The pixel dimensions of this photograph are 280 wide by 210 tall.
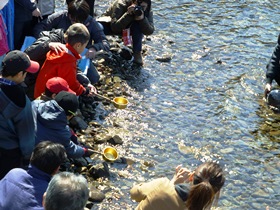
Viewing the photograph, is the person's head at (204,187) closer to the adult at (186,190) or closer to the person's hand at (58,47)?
the adult at (186,190)

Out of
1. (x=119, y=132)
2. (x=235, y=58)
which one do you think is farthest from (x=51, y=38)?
(x=235, y=58)

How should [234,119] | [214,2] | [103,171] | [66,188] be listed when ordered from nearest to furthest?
[66,188]
[103,171]
[234,119]
[214,2]

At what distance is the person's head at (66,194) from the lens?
385cm

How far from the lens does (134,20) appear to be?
398 inches

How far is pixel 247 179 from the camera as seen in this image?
7496mm

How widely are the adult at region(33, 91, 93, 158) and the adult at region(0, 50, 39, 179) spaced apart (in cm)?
41

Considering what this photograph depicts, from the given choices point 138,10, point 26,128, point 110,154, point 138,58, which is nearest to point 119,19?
point 138,10

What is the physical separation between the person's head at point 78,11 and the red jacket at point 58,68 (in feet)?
3.88

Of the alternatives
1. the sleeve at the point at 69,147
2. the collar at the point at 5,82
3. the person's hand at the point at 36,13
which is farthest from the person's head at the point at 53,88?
the person's hand at the point at 36,13

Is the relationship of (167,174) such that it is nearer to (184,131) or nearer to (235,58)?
(184,131)

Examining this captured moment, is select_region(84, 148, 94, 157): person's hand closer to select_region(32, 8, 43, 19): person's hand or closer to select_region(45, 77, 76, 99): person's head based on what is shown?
select_region(45, 77, 76, 99): person's head

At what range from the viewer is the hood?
237 inches

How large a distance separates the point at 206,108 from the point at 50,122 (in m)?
3.92

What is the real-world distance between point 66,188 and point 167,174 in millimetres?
3647
